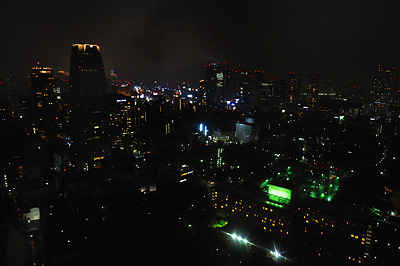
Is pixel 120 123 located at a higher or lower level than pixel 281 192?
higher

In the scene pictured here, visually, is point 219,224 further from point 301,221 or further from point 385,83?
point 385,83

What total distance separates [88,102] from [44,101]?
2.88m

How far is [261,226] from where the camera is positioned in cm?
624

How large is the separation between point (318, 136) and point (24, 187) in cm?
1337

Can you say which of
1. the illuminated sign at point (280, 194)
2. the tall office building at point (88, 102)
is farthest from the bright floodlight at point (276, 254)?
the tall office building at point (88, 102)

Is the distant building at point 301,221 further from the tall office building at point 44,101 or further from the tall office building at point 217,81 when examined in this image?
the tall office building at point 217,81

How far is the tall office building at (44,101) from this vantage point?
12516mm

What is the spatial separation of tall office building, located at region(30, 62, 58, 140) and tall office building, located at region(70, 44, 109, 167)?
1.53 m

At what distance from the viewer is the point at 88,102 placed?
1198cm

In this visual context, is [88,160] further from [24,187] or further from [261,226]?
[261,226]

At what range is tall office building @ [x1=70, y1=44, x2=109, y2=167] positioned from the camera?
11359 mm

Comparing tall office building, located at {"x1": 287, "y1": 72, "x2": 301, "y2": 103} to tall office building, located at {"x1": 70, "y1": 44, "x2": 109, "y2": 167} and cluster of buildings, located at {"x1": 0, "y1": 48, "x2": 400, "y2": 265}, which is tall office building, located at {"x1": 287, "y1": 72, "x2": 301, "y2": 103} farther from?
tall office building, located at {"x1": 70, "y1": 44, "x2": 109, "y2": 167}

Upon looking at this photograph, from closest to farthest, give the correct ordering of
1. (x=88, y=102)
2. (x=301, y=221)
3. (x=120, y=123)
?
(x=301, y=221)
(x=88, y=102)
(x=120, y=123)

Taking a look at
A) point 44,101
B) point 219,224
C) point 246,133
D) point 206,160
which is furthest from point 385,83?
point 44,101
